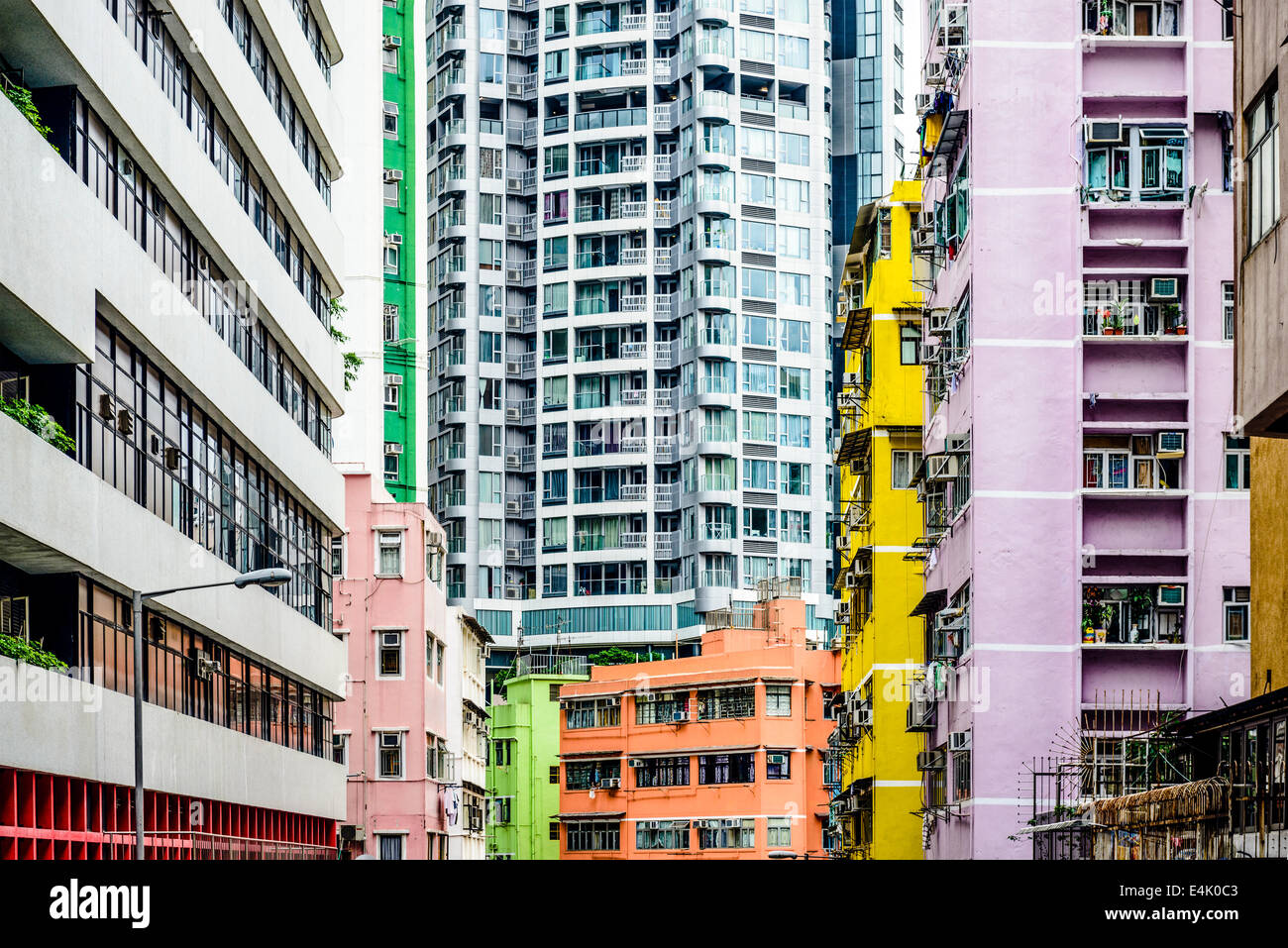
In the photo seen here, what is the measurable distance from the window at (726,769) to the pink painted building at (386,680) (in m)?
27.3

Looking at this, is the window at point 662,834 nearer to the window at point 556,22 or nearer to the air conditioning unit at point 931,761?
the air conditioning unit at point 931,761

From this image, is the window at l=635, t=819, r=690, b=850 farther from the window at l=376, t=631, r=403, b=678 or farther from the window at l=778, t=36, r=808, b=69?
the window at l=778, t=36, r=808, b=69

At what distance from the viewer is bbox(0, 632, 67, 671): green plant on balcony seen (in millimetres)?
26156

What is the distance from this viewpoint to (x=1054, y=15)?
1770 inches

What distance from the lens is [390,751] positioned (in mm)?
69500

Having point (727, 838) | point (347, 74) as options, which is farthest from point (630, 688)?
point (347, 74)

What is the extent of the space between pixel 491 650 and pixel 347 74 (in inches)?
2354

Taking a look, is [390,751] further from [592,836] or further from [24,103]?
[24,103]

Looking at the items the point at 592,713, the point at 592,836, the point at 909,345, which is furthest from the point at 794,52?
the point at 909,345

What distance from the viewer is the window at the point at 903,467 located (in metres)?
61.5

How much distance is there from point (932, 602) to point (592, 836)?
55826mm

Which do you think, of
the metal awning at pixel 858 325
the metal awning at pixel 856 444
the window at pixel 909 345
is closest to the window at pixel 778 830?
the metal awning at pixel 856 444
